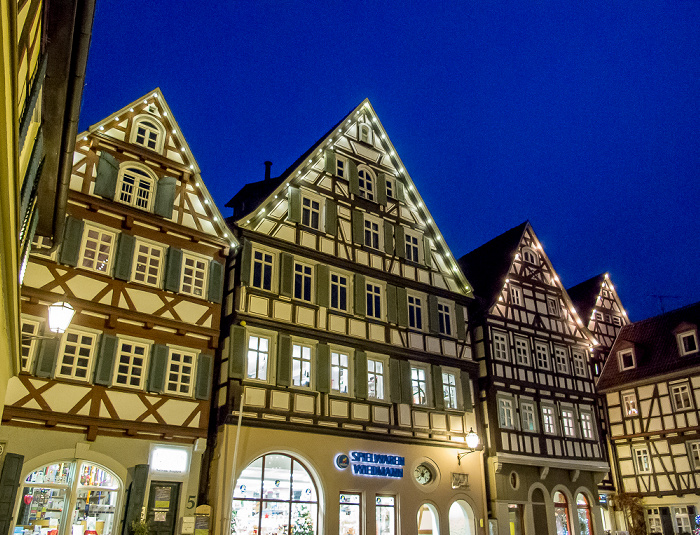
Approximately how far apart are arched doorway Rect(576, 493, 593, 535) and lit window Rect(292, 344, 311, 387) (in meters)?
13.5

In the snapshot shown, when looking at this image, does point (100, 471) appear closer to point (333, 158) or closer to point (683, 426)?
point (333, 158)

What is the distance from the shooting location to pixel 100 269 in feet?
52.9

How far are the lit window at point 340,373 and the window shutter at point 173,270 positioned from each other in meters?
5.38

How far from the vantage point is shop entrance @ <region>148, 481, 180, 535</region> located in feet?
49.5

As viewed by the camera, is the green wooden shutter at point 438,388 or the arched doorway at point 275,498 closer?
the arched doorway at point 275,498

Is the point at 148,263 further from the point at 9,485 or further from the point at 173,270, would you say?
the point at 9,485

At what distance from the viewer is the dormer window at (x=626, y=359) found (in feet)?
105

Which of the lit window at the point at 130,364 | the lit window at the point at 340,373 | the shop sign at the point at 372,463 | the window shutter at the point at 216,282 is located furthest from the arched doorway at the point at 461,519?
the lit window at the point at 130,364

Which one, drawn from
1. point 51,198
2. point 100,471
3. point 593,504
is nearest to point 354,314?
point 100,471

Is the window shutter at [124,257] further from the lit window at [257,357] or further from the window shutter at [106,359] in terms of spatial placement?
the lit window at [257,357]

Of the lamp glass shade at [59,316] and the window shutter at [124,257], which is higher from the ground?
the window shutter at [124,257]

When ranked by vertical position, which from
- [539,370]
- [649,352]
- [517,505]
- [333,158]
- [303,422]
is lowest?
[517,505]

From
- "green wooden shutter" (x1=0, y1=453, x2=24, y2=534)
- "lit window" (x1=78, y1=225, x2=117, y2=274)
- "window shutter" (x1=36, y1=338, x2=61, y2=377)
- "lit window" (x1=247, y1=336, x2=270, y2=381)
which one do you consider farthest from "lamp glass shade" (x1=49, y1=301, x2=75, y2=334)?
"lit window" (x1=247, y1=336, x2=270, y2=381)

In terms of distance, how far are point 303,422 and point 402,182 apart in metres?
10.8
